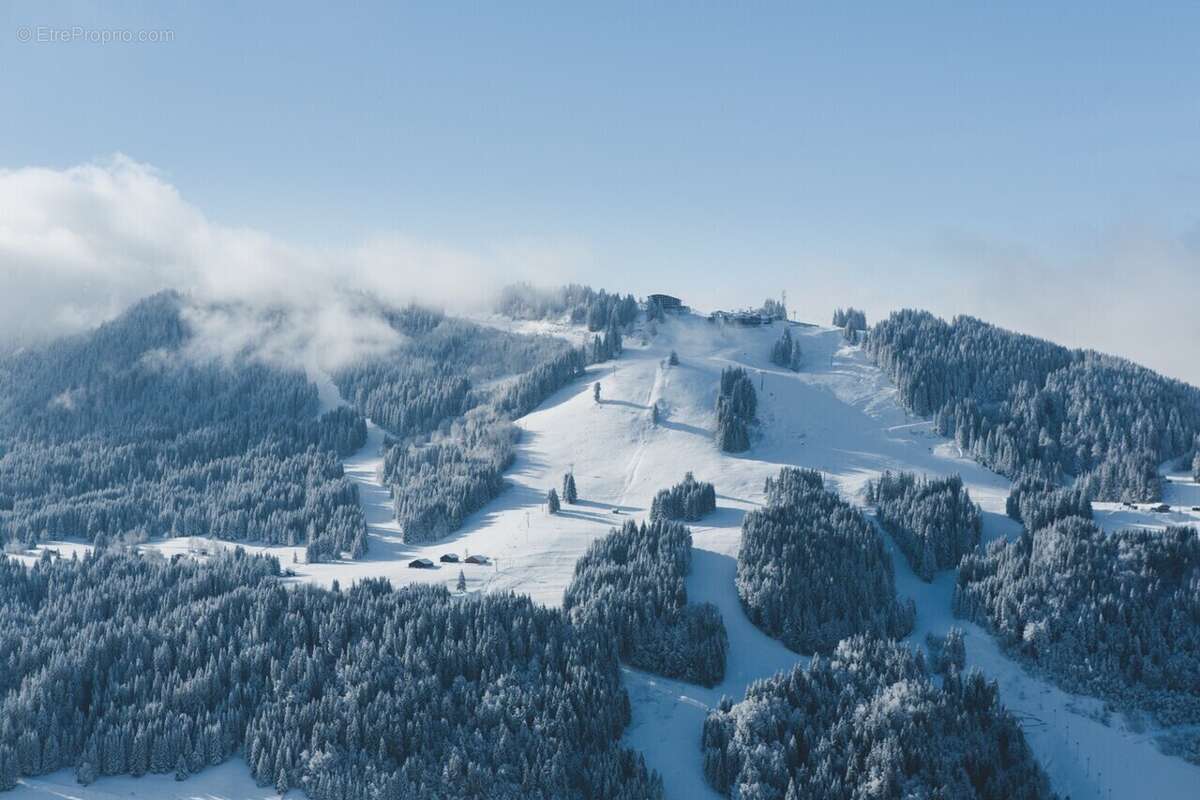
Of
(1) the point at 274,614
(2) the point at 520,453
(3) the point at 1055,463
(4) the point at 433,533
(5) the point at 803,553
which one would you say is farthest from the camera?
(2) the point at 520,453

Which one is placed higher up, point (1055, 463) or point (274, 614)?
point (1055, 463)

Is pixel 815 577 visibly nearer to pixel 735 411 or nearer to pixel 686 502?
pixel 686 502

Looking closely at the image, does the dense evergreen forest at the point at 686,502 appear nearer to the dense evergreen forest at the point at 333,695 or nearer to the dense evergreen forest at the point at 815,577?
the dense evergreen forest at the point at 815,577

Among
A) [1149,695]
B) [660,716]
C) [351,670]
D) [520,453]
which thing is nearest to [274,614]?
[351,670]

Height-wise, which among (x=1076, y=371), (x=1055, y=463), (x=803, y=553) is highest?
(x=1076, y=371)

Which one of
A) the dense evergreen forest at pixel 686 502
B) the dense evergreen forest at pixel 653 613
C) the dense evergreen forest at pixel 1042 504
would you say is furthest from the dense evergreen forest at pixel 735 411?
the dense evergreen forest at pixel 653 613

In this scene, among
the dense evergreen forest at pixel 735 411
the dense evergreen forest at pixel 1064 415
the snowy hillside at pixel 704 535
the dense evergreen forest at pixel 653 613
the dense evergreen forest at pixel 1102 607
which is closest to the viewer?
the snowy hillside at pixel 704 535

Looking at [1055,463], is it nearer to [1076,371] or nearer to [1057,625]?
[1076,371]
